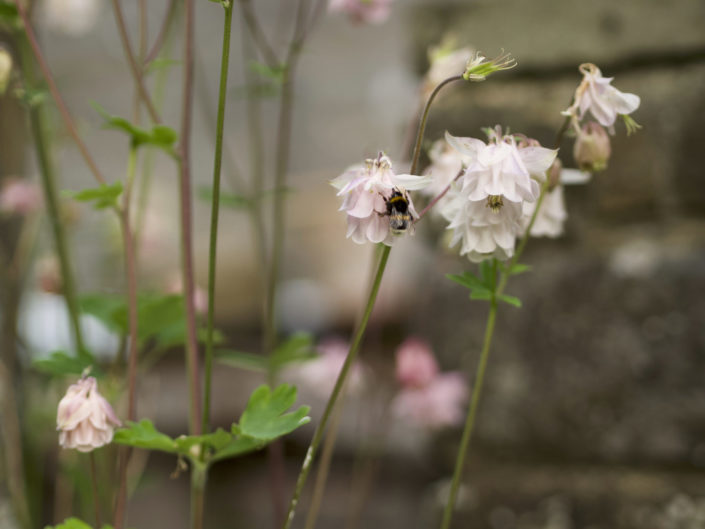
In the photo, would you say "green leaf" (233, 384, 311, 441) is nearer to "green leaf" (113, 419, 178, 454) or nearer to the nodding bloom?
"green leaf" (113, 419, 178, 454)

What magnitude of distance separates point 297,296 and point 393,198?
151 cm

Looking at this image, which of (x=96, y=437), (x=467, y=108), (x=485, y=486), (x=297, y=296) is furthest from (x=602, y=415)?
(x=297, y=296)

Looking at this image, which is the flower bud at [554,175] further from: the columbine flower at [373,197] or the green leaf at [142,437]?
the green leaf at [142,437]

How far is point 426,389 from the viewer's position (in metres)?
1.12

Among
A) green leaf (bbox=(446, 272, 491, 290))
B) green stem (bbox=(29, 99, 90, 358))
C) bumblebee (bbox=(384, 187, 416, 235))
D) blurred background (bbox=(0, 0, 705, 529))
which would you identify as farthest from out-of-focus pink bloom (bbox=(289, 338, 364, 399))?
bumblebee (bbox=(384, 187, 416, 235))

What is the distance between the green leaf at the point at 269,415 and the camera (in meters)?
0.55

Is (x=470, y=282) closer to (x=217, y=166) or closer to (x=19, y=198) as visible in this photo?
(x=217, y=166)

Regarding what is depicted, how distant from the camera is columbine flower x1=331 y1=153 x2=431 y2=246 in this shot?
0.51m

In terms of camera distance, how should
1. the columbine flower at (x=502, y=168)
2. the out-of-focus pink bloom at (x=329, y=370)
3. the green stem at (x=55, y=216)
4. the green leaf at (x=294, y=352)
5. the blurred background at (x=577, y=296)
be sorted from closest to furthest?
the columbine flower at (x=502, y=168), the green stem at (x=55, y=216), the green leaf at (x=294, y=352), the blurred background at (x=577, y=296), the out-of-focus pink bloom at (x=329, y=370)

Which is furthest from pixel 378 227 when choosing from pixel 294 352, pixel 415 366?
pixel 415 366

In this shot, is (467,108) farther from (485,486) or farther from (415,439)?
(415,439)

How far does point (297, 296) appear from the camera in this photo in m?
1.99

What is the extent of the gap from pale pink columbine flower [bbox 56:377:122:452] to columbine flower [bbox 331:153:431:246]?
0.25 metres

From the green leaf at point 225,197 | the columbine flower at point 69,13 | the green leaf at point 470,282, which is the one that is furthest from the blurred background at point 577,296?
the green leaf at point 470,282
